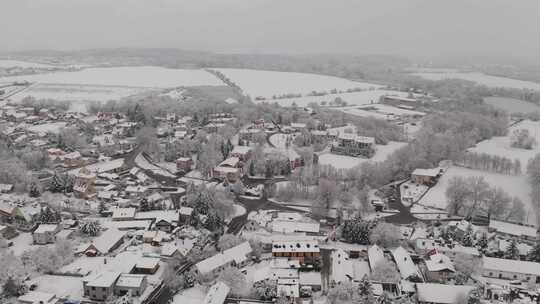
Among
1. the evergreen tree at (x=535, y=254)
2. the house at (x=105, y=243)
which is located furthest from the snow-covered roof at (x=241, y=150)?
the evergreen tree at (x=535, y=254)

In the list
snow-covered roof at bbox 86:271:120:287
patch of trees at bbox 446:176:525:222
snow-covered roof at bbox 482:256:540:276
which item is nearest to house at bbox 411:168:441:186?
patch of trees at bbox 446:176:525:222

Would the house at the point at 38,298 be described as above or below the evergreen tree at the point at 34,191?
below

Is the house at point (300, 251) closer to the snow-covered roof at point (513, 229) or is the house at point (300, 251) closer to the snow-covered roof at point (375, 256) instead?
the snow-covered roof at point (375, 256)

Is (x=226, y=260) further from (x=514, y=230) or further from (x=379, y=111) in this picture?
(x=379, y=111)

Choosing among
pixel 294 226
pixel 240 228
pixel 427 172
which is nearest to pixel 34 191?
pixel 240 228

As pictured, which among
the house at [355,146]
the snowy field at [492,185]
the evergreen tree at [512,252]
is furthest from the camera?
the house at [355,146]

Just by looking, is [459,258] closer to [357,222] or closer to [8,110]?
[357,222]

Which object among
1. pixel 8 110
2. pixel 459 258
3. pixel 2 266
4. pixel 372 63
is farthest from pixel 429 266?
pixel 372 63
